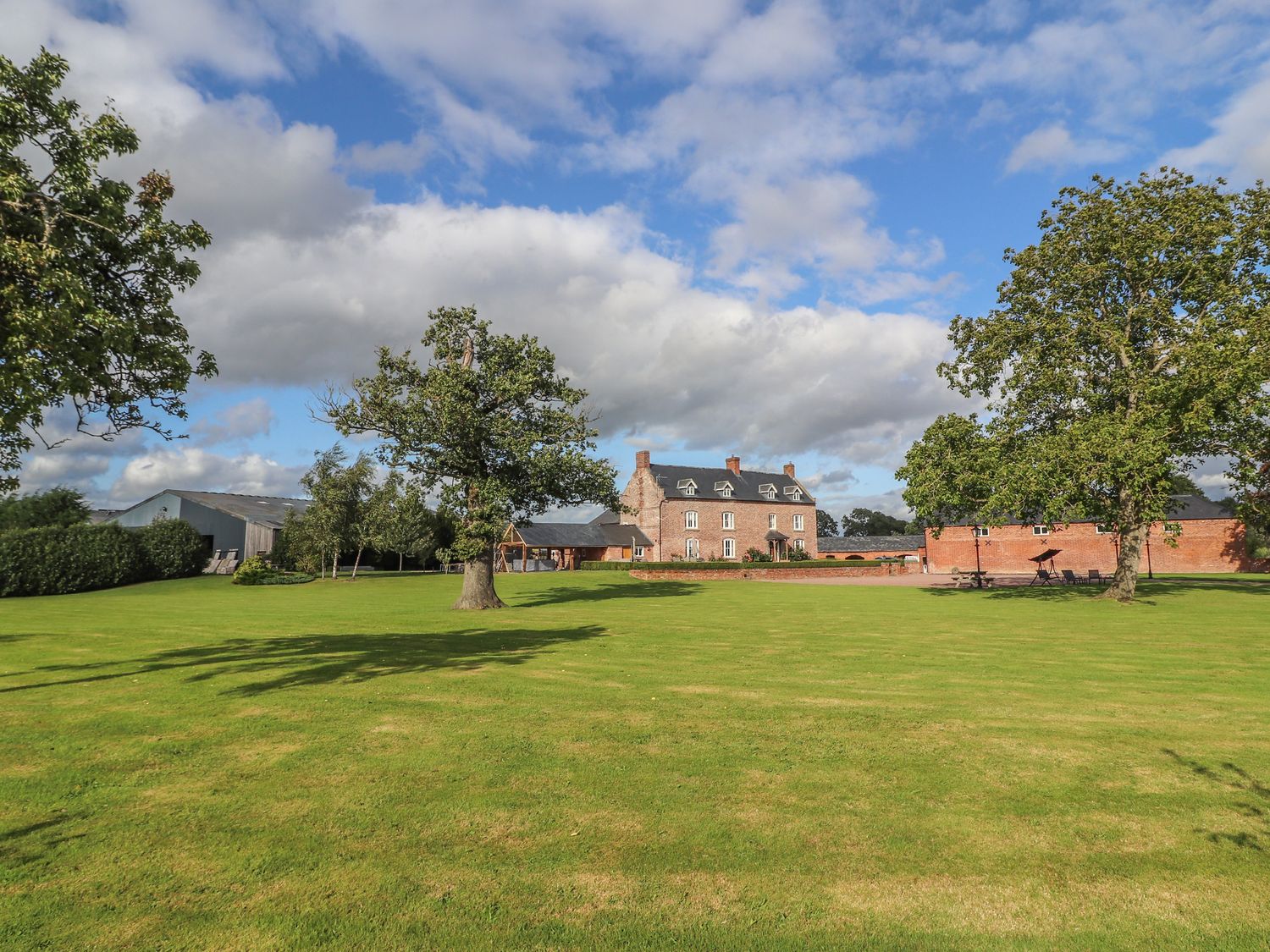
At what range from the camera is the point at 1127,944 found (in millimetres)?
4047

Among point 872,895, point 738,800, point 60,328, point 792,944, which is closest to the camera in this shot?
point 792,944

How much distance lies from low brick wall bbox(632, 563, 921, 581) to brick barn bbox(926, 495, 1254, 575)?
5321mm

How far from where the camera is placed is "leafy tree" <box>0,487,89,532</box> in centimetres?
5903

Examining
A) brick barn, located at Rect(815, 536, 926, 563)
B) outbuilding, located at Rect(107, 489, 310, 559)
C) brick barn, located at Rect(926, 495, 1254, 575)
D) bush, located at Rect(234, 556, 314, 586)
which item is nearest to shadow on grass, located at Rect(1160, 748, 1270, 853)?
bush, located at Rect(234, 556, 314, 586)

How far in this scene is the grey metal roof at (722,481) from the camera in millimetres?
78000

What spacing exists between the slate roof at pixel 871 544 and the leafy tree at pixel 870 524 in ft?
179

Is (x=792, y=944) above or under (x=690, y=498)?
under

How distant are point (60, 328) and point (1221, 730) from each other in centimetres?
1365

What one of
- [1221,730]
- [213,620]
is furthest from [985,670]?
[213,620]

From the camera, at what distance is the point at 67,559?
39.2 metres

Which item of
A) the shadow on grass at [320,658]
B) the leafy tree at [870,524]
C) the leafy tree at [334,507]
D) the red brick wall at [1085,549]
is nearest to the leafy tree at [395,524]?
the leafy tree at [334,507]

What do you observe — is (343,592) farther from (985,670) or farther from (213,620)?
(985,670)

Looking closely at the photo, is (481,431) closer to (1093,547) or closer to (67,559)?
(67,559)

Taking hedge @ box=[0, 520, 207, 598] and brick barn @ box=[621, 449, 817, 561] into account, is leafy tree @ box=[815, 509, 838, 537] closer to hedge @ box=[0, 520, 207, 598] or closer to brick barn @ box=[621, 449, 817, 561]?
brick barn @ box=[621, 449, 817, 561]
